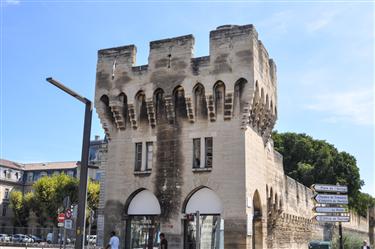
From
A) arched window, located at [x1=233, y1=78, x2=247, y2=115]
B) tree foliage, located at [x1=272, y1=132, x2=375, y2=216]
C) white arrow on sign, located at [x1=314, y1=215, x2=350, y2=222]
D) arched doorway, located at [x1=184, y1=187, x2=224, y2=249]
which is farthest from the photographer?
tree foliage, located at [x1=272, y1=132, x2=375, y2=216]

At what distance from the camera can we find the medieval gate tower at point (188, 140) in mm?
22094

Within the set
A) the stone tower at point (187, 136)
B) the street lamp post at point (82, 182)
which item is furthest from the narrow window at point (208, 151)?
the street lamp post at point (82, 182)

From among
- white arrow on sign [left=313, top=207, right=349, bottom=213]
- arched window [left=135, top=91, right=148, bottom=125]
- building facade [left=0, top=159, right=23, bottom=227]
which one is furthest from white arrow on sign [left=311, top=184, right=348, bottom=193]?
building facade [left=0, top=159, right=23, bottom=227]

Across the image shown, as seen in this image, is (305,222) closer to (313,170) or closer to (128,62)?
(313,170)

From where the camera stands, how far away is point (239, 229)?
2109cm

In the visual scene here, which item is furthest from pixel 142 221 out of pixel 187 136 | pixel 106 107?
pixel 106 107

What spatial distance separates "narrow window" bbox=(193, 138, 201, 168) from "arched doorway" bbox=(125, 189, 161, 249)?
2.98 metres

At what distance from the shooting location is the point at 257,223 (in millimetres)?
23906

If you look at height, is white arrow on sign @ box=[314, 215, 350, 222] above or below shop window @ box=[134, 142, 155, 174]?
below

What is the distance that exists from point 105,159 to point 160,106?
18.0 ft

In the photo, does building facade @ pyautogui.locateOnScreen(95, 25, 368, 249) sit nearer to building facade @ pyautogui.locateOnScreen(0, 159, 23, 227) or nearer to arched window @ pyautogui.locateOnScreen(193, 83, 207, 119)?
arched window @ pyautogui.locateOnScreen(193, 83, 207, 119)

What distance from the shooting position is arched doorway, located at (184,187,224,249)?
72.0ft

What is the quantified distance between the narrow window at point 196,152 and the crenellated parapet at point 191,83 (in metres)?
0.99

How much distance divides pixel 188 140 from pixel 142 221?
200 inches
